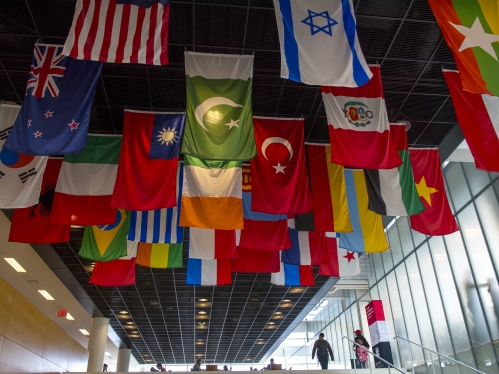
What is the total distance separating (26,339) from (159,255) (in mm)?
5259

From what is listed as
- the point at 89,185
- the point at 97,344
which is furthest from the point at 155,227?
the point at 97,344

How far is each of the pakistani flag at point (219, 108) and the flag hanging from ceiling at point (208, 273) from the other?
6.55 m

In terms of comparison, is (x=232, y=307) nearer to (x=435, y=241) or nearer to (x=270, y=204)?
(x=435, y=241)

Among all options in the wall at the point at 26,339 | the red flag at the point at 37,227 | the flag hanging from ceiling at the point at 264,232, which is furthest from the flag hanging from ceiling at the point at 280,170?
the wall at the point at 26,339

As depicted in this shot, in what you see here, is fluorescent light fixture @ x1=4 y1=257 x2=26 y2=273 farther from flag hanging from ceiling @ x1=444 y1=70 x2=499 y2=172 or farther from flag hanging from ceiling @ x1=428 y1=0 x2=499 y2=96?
flag hanging from ceiling @ x1=428 y1=0 x2=499 y2=96

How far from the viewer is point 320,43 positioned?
7.07 meters

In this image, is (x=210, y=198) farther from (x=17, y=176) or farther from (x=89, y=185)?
(x=17, y=176)

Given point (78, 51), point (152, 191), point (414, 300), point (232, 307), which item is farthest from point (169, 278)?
point (78, 51)

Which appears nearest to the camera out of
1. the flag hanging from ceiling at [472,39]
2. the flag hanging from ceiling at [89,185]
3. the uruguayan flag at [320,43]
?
the uruguayan flag at [320,43]

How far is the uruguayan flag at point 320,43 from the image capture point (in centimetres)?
690

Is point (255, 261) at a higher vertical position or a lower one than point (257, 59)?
lower

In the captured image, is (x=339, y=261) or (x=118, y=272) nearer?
(x=118, y=272)

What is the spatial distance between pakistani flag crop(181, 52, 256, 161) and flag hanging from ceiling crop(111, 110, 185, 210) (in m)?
1.67

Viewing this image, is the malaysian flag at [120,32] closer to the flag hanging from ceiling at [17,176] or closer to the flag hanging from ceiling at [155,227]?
the flag hanging from ceiling at [17,176]
